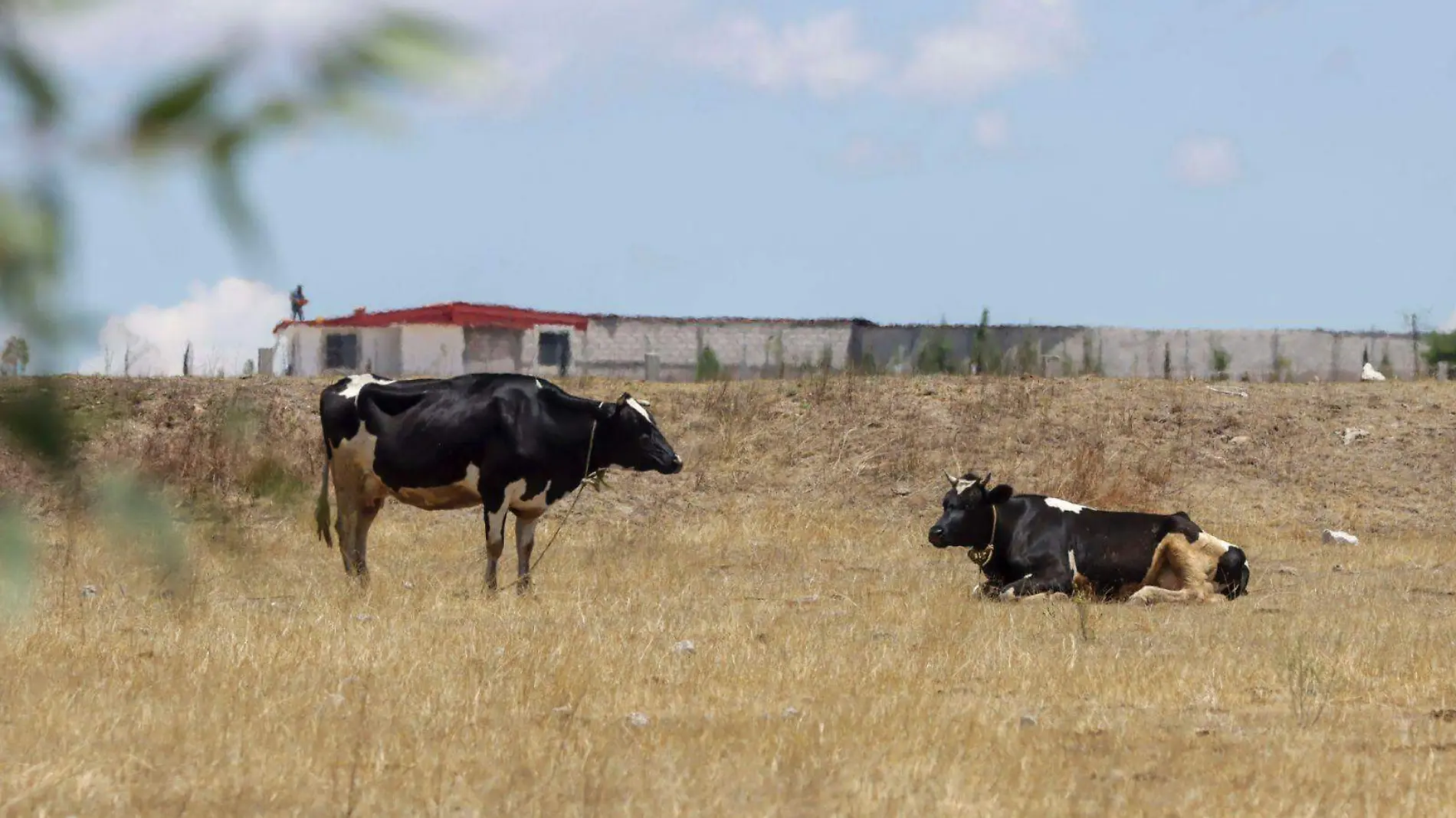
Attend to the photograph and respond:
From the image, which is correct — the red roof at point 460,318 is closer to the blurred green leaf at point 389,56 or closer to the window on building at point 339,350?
the window on building at point 339,350

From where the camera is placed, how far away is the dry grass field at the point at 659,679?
22.3ft

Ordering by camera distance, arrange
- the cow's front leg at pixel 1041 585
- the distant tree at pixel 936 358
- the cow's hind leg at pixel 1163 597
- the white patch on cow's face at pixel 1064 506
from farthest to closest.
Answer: the distant tree at pixel 936 358 → the white patch on cow's face at pixel 1064 506 → the cow's front leg at pixel 1041 585 → the cow's hind leg at pixel 1163 597

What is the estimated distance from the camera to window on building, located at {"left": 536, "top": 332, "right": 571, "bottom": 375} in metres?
57.6

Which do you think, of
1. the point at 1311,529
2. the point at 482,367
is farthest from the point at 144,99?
the point at 482,367

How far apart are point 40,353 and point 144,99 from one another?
1.73 ft

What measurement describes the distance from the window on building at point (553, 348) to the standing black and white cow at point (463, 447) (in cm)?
4161

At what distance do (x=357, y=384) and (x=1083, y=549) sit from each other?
20.6 ft

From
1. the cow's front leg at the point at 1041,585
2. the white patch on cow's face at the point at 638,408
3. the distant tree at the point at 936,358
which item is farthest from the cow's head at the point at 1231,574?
the distant tree at the point at 936,358

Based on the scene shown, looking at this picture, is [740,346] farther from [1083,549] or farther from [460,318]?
[1083,549]

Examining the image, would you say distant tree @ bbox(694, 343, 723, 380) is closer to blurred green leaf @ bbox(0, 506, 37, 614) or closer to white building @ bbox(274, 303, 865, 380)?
white building @ bbox(274, 303, 865, 380)

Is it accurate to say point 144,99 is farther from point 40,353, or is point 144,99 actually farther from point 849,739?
point 849,739

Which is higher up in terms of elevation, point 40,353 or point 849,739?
point 40,353

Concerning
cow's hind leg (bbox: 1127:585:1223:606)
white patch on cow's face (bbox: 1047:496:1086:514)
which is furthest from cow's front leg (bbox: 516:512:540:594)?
cow's hind leg (bbox: 1127:585:1223:606)

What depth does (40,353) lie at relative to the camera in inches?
138
